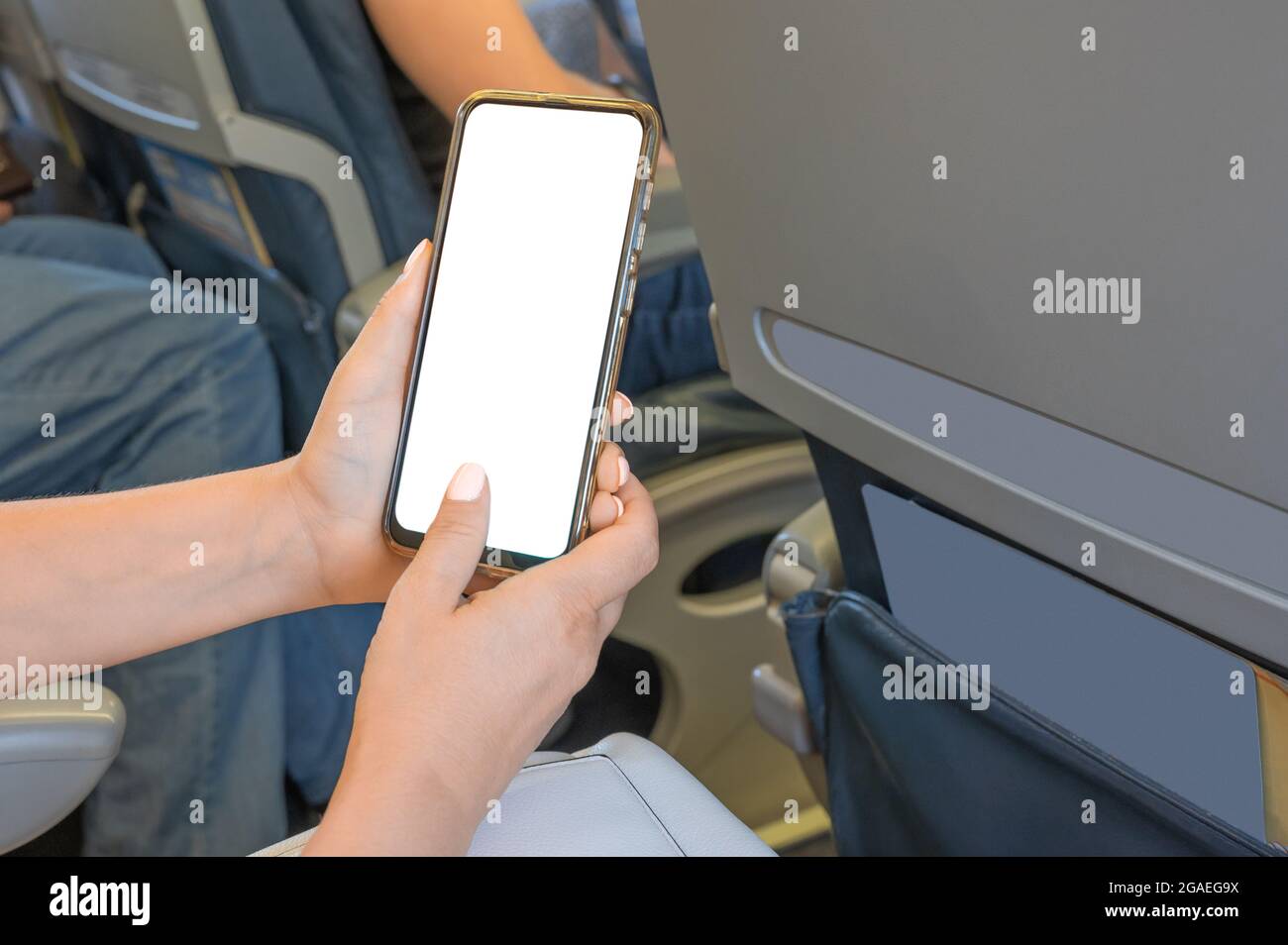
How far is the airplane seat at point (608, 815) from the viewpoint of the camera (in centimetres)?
63

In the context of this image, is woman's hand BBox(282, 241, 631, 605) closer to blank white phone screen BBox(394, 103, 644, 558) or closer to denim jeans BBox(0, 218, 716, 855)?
blank white phone screen BBox(394, 103, 644, 558)

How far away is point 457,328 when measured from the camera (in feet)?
2.38

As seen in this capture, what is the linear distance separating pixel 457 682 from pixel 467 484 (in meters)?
0.13

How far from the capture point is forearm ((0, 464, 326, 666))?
0.76 metres

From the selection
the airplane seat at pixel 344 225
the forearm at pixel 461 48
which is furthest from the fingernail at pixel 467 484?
the forearm at pixel 461 48

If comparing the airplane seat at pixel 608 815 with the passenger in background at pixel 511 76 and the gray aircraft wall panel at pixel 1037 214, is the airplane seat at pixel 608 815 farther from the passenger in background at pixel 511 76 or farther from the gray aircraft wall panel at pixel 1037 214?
the passenger in background at pixel 511 76

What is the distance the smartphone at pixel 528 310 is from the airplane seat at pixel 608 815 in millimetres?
131

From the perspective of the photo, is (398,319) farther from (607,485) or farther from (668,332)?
(668,332)

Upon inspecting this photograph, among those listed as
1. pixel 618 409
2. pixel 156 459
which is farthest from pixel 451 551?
pixel 156 459

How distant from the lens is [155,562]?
783 mm

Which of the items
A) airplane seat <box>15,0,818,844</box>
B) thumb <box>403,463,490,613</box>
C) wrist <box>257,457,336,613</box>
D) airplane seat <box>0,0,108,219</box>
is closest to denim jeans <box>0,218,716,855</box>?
airplane seat <box>15,0,818,844</box>

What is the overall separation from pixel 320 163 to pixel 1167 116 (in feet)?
3.48
